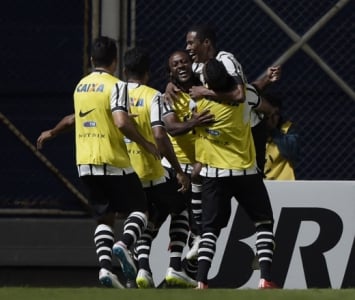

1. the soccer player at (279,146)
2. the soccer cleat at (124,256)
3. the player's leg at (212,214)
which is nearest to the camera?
the player's leg at (212,214)

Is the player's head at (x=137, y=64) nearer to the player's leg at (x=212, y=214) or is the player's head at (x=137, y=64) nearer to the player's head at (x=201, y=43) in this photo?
the player's head at (x=201, y=43)

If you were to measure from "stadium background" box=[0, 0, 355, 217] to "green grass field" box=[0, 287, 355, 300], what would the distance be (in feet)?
13.1

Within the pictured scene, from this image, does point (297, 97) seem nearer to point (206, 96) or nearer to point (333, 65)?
point (333, 65)

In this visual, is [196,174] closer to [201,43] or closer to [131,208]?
[131,208]

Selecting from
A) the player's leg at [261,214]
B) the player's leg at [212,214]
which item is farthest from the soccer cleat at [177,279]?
the player's leg at [261,214]

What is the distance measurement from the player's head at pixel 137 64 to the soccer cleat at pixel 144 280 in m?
1.56

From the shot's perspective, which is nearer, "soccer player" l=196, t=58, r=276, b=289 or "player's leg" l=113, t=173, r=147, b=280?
"soccer player" l=196, t=58, r=276, b=289

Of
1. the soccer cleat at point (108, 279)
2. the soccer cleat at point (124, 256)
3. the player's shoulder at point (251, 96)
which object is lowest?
the soccer cleat at point (108, 279)

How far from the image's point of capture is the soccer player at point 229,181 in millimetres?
11688

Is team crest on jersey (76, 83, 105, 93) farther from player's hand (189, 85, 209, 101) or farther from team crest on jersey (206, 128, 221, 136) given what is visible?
team crest on jersey (206, 128, 221, 136)

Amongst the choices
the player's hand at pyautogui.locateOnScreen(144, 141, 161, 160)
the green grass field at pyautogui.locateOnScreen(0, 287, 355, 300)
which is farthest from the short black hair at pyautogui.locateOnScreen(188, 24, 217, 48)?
the green grass field at pyautogui.locateOnScreen(0, 287, 355, 300)

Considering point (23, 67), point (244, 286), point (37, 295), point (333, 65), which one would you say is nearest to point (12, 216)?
point (23, 67)

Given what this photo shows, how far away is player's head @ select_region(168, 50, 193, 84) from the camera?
1250 cm

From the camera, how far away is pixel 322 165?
1475 cm
